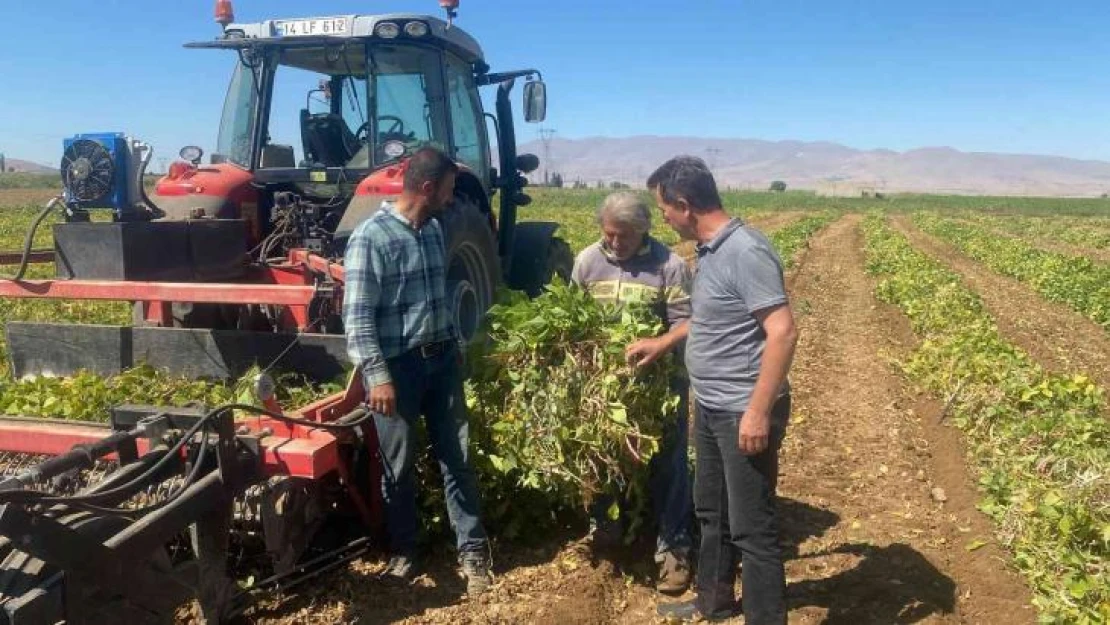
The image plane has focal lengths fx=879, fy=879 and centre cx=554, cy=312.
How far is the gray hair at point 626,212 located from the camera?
414cm

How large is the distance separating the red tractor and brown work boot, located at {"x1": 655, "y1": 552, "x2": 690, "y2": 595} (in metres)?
1.41

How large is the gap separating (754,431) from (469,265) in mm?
2817

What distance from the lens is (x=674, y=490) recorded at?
4348 millimetres

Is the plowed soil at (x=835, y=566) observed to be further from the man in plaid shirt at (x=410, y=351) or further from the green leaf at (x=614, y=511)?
the green leaf at (x=614, y=511)

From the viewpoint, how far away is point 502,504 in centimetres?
450

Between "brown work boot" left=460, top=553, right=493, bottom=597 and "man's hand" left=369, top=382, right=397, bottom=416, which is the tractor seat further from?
"brown work boot" left=460, top=553, right=493, bottom=597

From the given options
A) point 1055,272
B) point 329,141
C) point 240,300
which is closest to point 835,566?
point 240,300

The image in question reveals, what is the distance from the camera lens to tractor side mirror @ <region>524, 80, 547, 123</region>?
22.4 feet

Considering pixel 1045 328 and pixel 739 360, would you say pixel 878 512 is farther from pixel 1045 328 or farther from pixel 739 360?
pixel 1045 328

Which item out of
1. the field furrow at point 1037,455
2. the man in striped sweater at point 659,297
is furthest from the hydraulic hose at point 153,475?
the field furrow at point 1037,455

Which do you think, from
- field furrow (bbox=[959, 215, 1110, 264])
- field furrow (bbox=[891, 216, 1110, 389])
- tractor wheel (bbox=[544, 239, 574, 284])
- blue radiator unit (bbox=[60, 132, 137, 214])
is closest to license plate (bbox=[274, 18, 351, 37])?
blue radiator unit (bbox=[60, 132, 137, 214])

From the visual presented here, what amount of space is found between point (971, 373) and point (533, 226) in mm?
3984

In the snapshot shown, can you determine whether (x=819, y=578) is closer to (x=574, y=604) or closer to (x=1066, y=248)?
(x=574, y=604)

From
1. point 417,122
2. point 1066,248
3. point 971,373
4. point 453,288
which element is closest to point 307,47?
point 417,122
